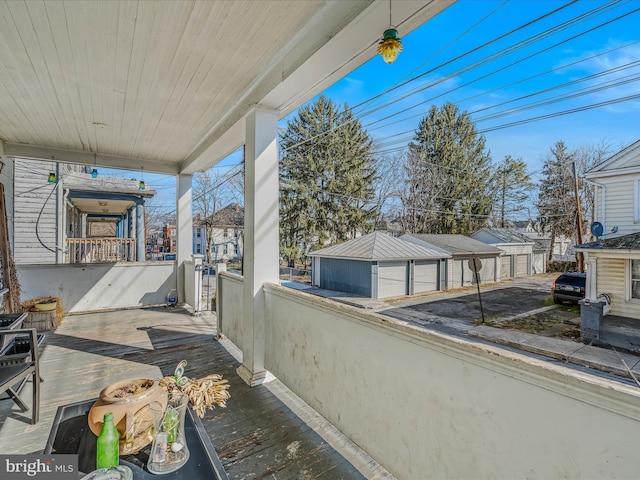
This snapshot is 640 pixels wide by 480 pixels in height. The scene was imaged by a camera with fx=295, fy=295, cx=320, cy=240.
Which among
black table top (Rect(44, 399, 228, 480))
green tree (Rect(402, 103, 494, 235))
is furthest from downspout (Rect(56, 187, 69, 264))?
green tree (Rect(402, 103, 494, 235))

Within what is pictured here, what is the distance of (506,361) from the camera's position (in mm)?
979

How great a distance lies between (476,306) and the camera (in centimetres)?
1057

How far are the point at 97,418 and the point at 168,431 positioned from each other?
29 cm

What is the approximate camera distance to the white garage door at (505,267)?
50.0ft

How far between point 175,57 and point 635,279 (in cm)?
695

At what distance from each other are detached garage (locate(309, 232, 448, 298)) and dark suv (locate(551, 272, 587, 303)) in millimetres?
4053

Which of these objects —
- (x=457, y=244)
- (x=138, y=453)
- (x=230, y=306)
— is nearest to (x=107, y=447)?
(x=138, y=453)

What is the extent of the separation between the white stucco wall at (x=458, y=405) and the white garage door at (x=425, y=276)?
36.4 ft

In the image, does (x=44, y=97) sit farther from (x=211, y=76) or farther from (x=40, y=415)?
(x=40, y=415)

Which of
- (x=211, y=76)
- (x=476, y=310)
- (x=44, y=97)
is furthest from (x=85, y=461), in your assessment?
(x=476, y=310)

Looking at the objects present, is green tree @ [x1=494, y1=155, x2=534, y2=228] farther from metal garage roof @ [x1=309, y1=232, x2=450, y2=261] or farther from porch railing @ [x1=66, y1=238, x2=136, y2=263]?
porch railing @ [x1=66, y1=238, x2=136, y2=263]

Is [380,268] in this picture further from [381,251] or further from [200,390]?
[200,390]

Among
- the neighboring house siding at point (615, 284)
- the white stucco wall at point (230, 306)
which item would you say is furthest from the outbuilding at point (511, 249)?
the white stucco wall at point (230, 306)

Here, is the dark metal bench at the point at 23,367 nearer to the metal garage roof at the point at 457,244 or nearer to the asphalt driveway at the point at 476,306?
the asphalt driveway at the point at 476,306
